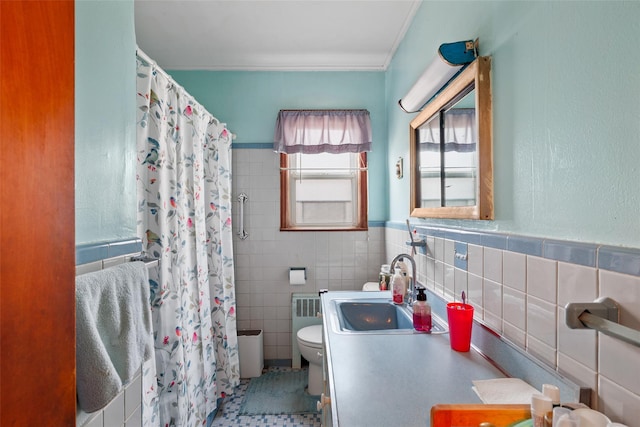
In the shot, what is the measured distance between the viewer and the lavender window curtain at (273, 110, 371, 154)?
280 cm

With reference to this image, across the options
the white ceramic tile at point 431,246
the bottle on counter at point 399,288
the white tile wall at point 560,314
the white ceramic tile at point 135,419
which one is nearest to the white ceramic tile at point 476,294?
the white tile wall at point 560,314

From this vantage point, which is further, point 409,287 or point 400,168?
point 400,168

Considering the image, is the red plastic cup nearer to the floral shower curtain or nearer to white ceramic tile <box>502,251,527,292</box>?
white ceramic tile <box>502,251,527,292</box>

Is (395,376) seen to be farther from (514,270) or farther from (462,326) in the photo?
(514,270)

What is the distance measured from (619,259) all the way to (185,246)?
1.76 meters

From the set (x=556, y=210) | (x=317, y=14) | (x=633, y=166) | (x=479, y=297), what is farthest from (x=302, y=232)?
(x=633, y=166)

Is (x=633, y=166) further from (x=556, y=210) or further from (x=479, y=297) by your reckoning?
(x=479, y=297)

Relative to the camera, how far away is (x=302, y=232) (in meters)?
2.88

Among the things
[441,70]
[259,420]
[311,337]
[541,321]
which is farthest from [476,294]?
[259,420]

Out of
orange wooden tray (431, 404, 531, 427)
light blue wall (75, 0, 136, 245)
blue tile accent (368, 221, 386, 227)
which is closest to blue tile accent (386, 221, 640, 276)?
orange wooden tray (431, 404, 531, 427)

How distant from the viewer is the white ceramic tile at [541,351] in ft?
2.91

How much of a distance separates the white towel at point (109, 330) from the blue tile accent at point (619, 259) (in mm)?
1102

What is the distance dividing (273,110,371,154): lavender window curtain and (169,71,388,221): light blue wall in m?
0.11

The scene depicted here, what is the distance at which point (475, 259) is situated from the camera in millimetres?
1287
